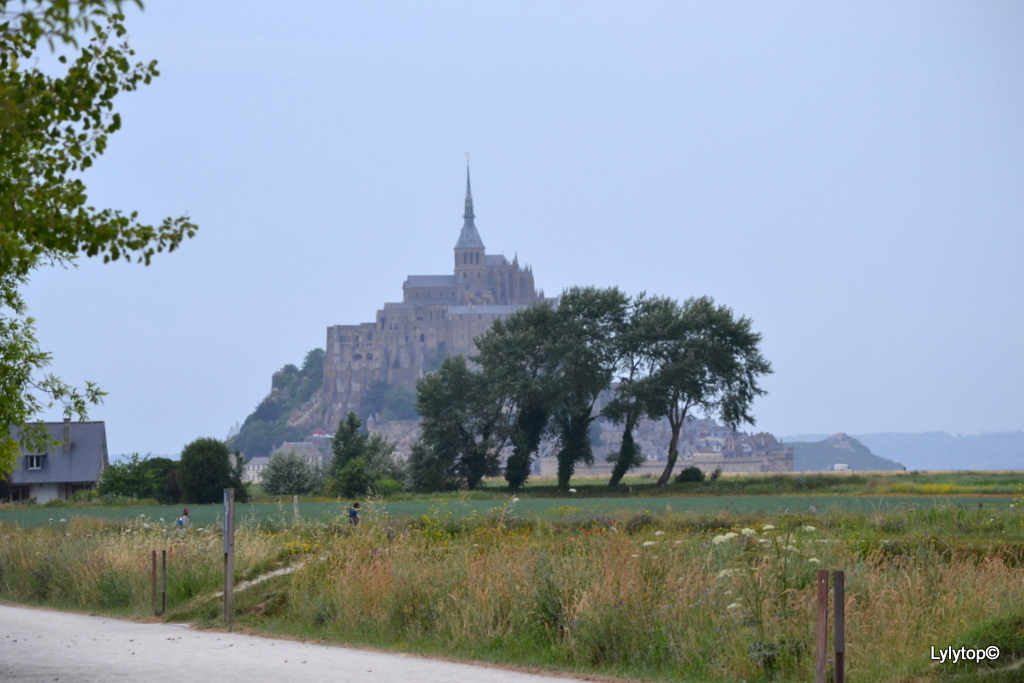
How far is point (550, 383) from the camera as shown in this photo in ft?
205

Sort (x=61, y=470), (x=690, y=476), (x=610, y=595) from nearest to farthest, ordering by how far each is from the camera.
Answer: (x=610, y=595), (x=690, y=476), (x=61, y=470)

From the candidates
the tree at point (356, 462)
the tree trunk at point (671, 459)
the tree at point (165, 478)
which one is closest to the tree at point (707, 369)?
the tree trunk at point (671, 459)

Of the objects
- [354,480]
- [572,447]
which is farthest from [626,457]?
[354,480]

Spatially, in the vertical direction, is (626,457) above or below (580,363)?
below

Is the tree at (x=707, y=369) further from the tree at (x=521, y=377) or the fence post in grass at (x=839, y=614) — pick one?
the fence post in grass at (x=839, y=614)

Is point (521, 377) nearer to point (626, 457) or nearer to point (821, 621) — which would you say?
point (626, 457)

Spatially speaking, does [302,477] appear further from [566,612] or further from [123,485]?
[566,612]

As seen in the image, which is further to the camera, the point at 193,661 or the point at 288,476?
the point at 288,476

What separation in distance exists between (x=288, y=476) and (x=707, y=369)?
2201 cm

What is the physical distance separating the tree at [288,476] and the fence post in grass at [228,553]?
152ft

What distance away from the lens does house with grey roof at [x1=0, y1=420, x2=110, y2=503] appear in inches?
2462

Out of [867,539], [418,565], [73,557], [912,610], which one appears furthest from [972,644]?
[73,557]

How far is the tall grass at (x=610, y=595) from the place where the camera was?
11016 millimetres

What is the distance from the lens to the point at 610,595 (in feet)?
41.3
